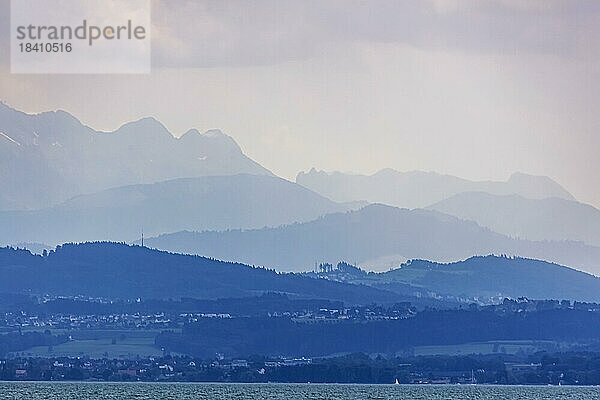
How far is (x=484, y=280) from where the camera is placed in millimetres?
189500

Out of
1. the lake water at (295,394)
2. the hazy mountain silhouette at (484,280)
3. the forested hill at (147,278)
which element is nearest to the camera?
the lake water at (295,394)

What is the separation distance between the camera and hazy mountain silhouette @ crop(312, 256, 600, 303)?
181250 mm

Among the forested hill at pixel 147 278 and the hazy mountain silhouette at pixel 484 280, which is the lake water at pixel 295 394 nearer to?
the forested hill at pixel 147 278

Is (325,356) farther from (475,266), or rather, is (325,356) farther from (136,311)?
(475,266)

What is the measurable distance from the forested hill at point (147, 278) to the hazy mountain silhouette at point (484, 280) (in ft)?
26.1

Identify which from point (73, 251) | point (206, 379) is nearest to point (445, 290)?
point (73, 251)

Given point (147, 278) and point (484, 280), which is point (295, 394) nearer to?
point (147, 278)

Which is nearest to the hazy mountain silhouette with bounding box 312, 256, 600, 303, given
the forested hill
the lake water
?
the forested hill

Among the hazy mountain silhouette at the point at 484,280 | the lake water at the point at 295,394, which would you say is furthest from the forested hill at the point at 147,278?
the lake water at the point at 295,394

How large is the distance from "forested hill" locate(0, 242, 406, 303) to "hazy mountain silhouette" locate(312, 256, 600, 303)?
7963mm

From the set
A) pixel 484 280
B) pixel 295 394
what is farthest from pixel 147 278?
pixel 295 394

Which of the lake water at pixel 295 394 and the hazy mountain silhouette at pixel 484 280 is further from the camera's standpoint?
the hazy mountain silhouette at pixel 484 280

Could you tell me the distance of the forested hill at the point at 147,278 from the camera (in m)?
171

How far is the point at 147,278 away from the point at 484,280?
3944cm
